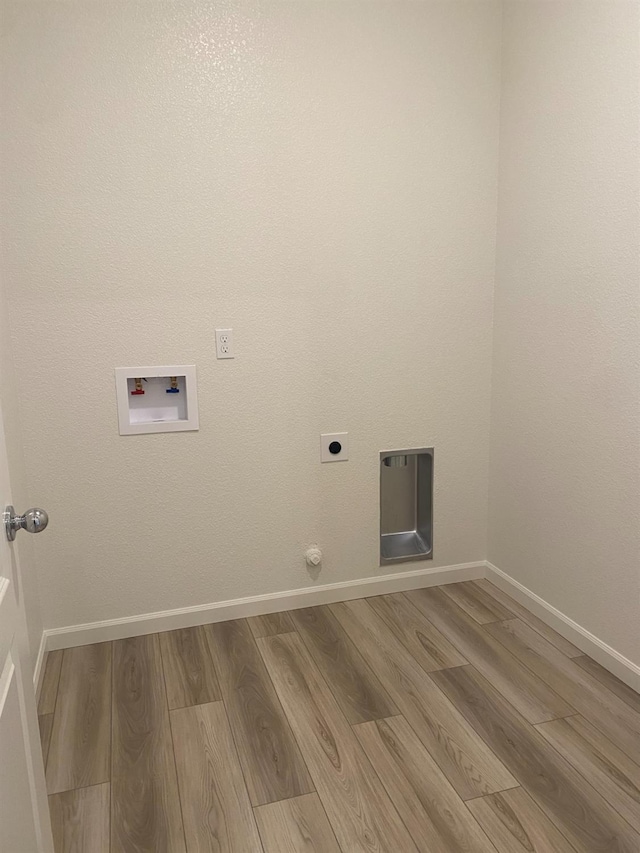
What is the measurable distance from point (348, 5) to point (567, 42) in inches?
32.6

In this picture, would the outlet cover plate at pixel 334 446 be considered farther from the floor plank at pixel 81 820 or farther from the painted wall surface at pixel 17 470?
the floor plank at pixel 81 820

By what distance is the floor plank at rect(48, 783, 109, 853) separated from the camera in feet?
5.23

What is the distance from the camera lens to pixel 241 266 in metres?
2.47

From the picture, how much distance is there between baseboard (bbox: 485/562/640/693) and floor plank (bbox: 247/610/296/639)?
1004mm

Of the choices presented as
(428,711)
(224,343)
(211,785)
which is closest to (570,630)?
(428,711)

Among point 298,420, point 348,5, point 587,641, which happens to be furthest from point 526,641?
point 348,5

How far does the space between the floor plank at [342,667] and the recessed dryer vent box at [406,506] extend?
0.43 meters

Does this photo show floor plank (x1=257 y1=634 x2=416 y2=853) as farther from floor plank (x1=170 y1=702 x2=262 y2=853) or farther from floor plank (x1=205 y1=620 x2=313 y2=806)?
floor plank (x1=170 y1=702 x2=262 y2=853)

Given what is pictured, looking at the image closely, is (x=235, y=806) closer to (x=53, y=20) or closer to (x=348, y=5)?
(x=53, y=20)

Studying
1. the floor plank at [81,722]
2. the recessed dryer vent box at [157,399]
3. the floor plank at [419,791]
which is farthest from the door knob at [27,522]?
the recessed dryer vent box at [157,399]

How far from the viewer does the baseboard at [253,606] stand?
8.34 ft

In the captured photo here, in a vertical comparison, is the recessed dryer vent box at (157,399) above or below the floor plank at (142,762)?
above

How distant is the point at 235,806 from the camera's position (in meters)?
1.72

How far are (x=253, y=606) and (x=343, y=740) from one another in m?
0.87
